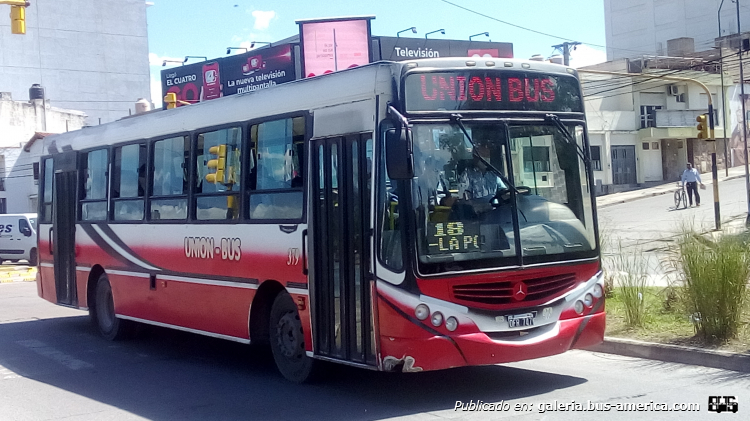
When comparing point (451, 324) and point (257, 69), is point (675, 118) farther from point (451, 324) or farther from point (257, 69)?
point (451, 324)

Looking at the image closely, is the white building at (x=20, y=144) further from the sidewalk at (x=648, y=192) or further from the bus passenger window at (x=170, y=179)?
the bus passenger window at (x=170, y=179)

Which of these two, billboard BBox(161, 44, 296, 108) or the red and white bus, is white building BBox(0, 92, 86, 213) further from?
the red and white bus

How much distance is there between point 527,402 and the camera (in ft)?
25.3

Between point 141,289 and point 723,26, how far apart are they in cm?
6332

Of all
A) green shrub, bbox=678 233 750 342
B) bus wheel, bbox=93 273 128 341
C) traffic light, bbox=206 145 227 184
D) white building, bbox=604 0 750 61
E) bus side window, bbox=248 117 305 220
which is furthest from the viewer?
white building, bbox=604 0 750 61

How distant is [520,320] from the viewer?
25.5ft

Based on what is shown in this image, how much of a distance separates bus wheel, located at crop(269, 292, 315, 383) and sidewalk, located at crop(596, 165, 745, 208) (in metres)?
33.6

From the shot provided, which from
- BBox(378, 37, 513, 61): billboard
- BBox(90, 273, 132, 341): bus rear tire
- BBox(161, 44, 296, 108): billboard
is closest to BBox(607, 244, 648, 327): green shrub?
BBox(90, 273, 132, 341): bus rear tire

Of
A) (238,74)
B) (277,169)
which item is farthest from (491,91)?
(238,74)

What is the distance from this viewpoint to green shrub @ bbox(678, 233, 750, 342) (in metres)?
9.24

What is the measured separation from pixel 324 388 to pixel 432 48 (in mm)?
32777

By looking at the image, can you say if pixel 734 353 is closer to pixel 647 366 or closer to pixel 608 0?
pixel 647 366

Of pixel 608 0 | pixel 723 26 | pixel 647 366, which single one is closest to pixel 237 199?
pixel 647 366

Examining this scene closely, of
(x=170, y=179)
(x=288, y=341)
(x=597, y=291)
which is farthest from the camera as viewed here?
(x=170, y=179)
